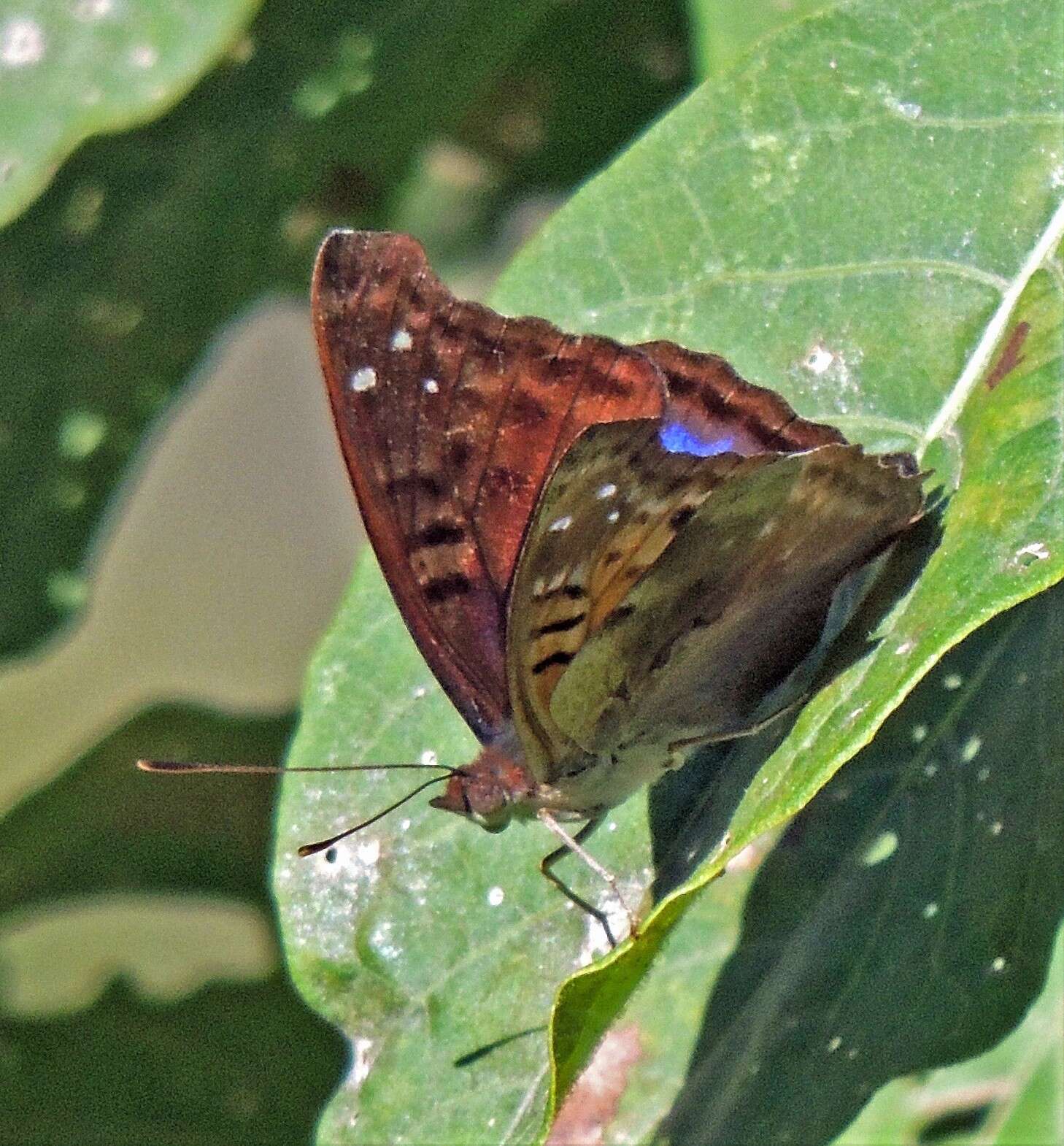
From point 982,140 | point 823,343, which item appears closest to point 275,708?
point 823,343

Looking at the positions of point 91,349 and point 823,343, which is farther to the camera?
point 91,349

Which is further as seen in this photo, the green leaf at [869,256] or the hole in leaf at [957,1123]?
the hole in leaf at [957,1123]

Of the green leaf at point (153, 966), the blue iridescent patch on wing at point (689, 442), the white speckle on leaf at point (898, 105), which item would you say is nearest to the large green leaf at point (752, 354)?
the white speckle on leaf at point (898, 105)

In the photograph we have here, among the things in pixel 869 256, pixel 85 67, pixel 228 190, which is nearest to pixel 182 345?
pixel 228 190

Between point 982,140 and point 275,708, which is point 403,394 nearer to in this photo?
point 982,140

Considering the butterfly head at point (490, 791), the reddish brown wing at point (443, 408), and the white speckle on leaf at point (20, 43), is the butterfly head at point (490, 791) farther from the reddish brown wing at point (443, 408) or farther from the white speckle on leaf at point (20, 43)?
the white speckle on leaf at point (20, 43)

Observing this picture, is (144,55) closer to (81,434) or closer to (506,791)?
(81,434)

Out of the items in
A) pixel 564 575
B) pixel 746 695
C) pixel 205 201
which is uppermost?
pixel 205 201

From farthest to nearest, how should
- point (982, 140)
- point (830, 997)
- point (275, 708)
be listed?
point (275, 708)
point (830, 997)
point (982, 140)

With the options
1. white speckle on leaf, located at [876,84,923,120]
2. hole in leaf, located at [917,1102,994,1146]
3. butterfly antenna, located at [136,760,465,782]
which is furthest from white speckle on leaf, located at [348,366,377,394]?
hole in leaf, located at [917,1102,994,1146]
